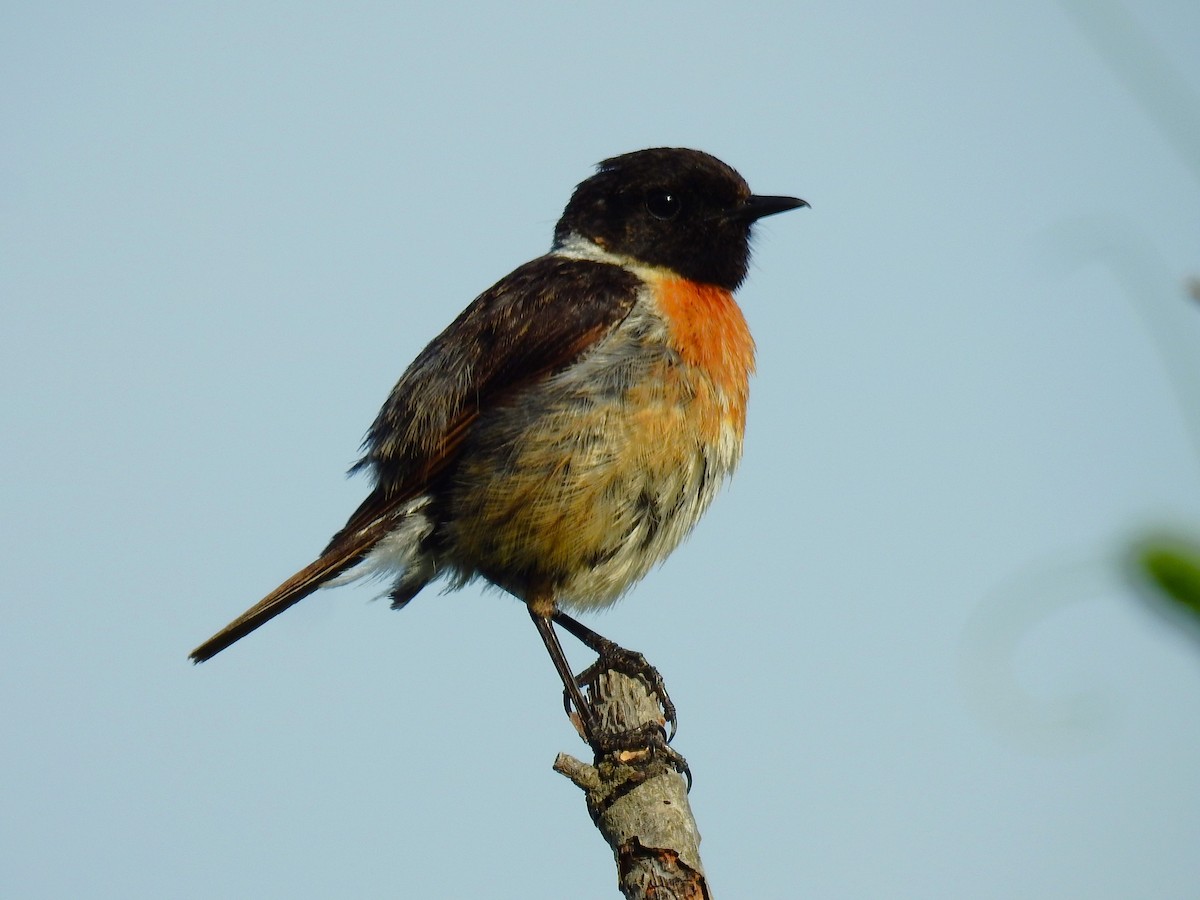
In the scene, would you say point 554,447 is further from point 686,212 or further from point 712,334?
point 686,212

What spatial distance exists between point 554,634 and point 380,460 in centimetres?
115

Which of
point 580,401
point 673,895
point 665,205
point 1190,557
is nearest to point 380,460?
point 580,401

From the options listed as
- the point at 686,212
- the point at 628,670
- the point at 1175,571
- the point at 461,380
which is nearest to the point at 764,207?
the point at 686,212

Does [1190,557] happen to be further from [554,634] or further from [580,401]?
[554,634]

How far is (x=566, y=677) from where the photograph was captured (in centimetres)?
563

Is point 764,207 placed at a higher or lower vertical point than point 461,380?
higher

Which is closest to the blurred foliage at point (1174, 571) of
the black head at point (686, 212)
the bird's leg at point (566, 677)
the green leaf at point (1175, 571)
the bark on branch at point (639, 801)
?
A: the green leaf at point (1175, 571)

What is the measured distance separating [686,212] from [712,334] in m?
0.98

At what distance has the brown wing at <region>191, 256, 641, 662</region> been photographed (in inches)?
228

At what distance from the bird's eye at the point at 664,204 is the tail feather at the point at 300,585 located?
2172 mm

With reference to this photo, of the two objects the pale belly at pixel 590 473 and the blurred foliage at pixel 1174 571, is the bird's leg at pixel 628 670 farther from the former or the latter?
the blurred foliage at pixel 1174 571

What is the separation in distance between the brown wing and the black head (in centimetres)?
58

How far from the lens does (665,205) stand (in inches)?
265

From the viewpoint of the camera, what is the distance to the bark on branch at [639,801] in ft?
12.7
